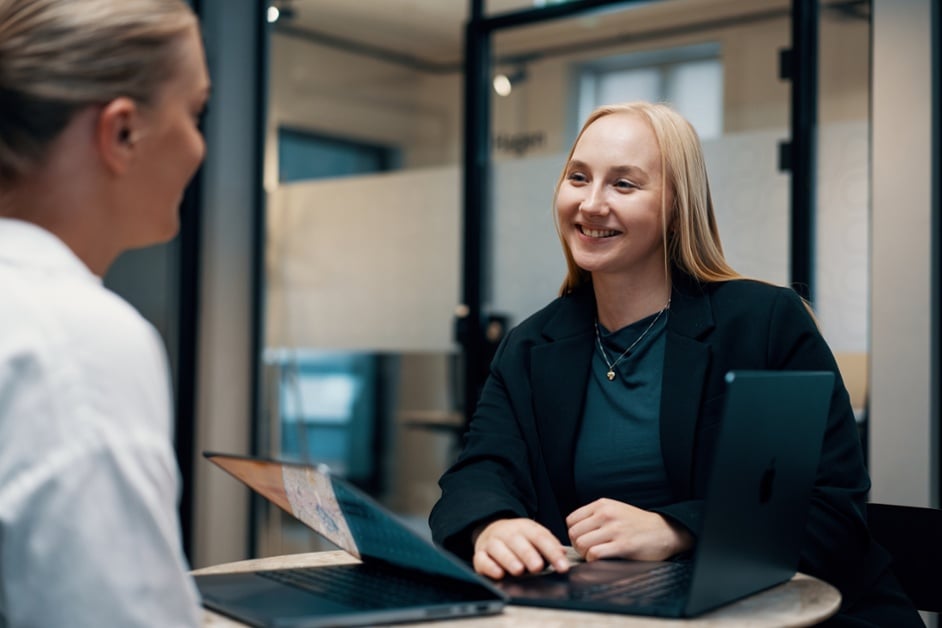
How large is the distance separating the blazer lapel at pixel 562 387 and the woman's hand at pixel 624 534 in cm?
31

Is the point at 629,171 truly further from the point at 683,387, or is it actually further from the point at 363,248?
the point at 363,248

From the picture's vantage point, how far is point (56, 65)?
35.1 inches

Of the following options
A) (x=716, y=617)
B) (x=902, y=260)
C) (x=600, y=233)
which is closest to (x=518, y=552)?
(x=716, y=617)

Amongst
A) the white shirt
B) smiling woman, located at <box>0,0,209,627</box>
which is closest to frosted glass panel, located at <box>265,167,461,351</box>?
smiling woman, located at <box>0,0,209,627</box>

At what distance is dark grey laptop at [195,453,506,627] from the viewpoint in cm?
105

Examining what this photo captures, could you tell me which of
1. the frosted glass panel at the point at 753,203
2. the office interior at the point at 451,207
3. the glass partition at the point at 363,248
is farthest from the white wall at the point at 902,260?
the glass partition at the point at 363,248

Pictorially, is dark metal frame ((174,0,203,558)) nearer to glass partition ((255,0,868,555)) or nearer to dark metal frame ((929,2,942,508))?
glass partition ((255,0,868,555))

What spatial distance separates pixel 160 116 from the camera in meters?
0.94

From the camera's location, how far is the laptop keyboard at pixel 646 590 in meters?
1.12

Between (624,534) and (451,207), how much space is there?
2940mm

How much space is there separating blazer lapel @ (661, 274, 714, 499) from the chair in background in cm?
36

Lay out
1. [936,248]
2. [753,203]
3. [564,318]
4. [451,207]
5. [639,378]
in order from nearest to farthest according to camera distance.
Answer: [639,378], [564,318], [936,248], [753,203], [451,207]

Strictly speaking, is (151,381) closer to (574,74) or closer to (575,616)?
(575,616)

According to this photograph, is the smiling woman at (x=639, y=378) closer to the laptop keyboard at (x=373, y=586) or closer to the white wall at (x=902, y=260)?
the laptop keyboard at (x=373, y=586)
